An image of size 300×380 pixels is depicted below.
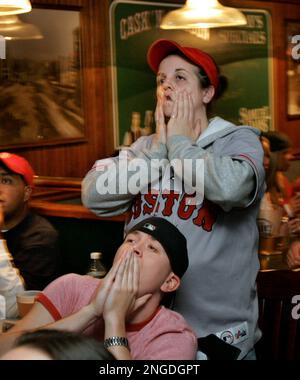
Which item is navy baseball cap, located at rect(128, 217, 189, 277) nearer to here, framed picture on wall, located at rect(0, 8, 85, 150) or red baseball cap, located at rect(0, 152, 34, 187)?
red baseball cap, located at rect(0, 152, 34, 187)

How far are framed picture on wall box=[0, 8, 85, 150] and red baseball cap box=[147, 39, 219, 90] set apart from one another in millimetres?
1348

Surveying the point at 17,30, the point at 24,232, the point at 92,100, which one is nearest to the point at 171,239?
the point at 24,232

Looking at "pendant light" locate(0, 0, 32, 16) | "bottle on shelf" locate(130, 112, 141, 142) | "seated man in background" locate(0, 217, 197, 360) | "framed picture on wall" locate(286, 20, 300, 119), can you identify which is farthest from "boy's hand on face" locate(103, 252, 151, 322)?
"framed picture on wall" locate(286, 20, 300, 119)

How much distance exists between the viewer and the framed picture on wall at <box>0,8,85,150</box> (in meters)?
2.99

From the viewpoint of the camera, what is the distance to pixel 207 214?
5.14ft

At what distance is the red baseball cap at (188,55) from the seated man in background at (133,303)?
378mm

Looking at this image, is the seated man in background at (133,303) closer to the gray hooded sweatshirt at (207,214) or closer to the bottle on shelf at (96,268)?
the gray hooded sweatshirt at (207,214)

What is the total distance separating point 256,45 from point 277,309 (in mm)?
2666

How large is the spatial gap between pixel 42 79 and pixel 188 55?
1704 mm

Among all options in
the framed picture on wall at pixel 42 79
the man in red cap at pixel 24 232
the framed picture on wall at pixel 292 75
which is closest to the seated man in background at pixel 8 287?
the man in red cap at pixel 24 232

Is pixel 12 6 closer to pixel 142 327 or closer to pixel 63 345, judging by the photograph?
pixel 142 327

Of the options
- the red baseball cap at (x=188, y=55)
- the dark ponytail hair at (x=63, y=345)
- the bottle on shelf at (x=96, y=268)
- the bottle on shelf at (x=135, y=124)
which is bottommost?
the bottle on shelf at (x=96, y=268)

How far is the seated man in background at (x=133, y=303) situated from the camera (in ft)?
4.37

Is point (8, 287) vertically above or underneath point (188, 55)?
underneath
